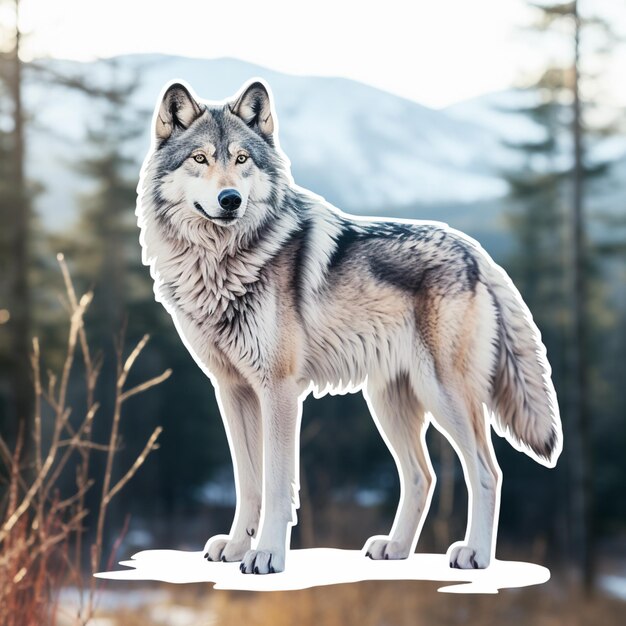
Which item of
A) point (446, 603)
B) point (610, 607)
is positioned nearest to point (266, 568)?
point (446, 603)

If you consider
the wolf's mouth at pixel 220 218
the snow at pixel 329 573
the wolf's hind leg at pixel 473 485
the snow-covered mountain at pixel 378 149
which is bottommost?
the snow at pixel 329 573

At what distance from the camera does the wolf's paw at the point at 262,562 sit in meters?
4.64

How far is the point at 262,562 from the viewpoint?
4.64m

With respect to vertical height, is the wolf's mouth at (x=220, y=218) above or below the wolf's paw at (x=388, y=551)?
above

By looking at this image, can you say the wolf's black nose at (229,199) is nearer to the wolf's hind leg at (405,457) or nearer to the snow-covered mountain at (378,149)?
the wolf's hind leg at (405,457)

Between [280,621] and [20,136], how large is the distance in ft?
28.0

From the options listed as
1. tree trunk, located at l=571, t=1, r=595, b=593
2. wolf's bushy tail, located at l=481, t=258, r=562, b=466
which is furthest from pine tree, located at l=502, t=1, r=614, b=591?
wolf's bushy tail, located at l=481, t=258, r=562, b=466

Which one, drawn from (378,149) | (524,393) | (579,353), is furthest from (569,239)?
(378,149)

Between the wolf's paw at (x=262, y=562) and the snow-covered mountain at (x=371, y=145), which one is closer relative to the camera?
the wolf's paw at (x=262, y=562)

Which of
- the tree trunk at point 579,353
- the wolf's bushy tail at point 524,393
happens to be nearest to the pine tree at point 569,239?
the tree trunk at point 579,353

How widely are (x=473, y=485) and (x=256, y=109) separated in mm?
2296

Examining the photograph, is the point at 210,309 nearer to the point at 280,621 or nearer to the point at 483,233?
the point at 280,621

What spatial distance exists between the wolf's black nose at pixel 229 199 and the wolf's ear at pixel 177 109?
0.48 metres

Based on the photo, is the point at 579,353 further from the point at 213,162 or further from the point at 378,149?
the point at 378,149
